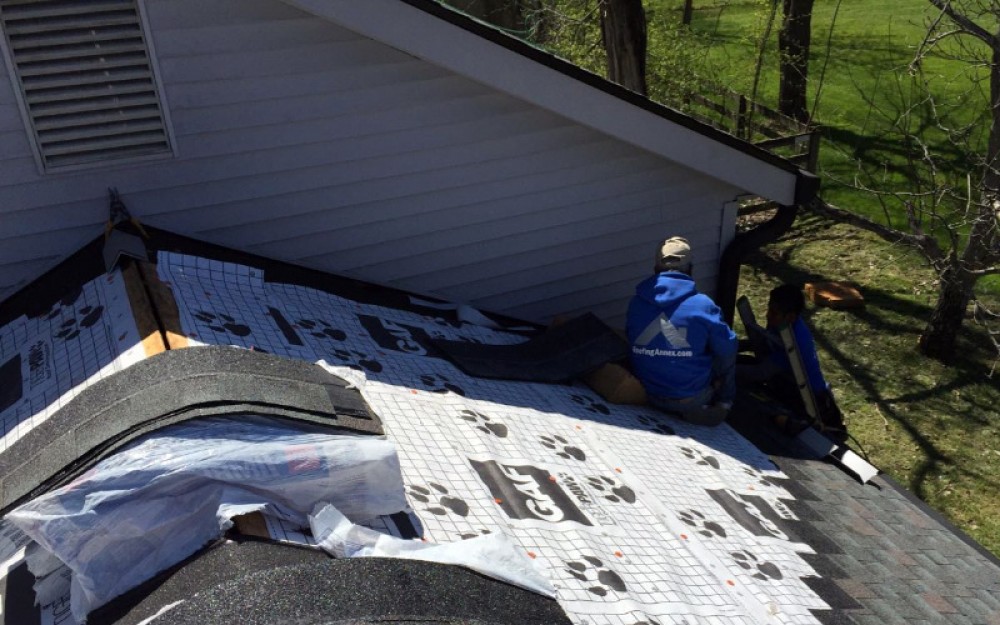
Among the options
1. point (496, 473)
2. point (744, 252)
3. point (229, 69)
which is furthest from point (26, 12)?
point (744, 252)

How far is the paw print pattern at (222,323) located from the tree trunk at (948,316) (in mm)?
7805

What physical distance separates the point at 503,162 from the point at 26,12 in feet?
10.8

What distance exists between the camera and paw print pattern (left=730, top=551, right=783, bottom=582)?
4.46 meters

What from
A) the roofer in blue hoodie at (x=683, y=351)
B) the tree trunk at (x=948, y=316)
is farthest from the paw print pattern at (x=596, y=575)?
the tree trunk at (x=948, y=316)

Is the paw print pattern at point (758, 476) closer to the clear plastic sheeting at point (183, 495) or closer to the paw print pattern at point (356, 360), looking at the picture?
the paw print pattern at point (356, 360)

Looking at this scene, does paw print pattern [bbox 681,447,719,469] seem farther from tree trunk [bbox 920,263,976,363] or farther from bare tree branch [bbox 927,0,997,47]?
tree trunk [bbox 920,263,976,363]

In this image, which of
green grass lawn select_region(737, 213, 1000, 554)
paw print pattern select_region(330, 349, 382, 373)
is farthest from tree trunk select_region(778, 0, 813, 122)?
paw print pattern select_region(330, 349, 382, 373)

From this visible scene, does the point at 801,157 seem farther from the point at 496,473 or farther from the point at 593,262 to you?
the point at 496,473

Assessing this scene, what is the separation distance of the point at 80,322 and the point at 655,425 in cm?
346

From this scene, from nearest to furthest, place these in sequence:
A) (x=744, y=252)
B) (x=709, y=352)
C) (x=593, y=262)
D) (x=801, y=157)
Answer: (x=709, y=352) < (x=593, y=262) < (x=744, y=252) < (x=801, y=157)

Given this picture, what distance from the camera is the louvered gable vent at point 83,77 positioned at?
5.36 metres

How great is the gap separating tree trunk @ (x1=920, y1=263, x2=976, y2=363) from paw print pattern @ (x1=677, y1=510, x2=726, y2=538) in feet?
20.8

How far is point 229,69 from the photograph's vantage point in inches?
233

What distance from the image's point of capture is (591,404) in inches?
234
